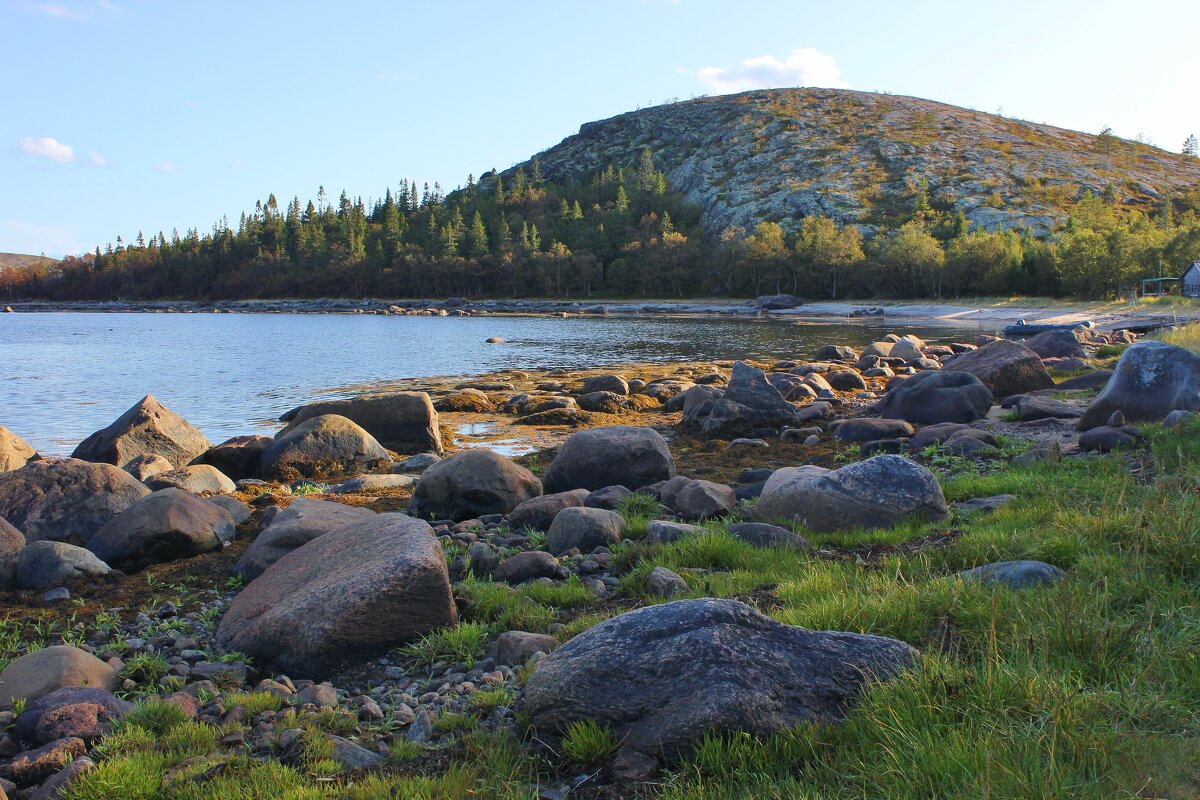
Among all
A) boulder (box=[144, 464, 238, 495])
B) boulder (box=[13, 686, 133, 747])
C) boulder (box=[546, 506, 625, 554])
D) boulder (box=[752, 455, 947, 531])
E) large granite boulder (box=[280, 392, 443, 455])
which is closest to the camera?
boulder (box=[13, 686, 133, 747])

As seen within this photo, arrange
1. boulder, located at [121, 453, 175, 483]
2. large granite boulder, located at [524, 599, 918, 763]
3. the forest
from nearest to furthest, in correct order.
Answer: large granite boulder, located at [524, 599, 918, 763]
boulder, located at [121, 453, 175, 483]
the forest

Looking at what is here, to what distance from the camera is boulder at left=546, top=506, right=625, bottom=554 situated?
8.45 metres

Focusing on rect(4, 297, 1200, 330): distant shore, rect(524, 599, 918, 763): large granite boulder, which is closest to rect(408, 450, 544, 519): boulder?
rect(524, 599, 918, 763): large granite boulder

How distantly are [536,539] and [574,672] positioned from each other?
4501 millimetres

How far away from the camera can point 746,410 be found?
1673 centimetres

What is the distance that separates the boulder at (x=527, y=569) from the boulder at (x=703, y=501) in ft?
7.95

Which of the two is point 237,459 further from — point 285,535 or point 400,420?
point 285,535

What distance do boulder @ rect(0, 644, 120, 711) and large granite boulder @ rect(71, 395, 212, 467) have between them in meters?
10.0

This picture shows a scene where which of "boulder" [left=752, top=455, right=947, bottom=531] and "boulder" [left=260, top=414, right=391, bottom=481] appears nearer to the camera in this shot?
"boulder" [left=752, top=455, right=947, bottom=531]

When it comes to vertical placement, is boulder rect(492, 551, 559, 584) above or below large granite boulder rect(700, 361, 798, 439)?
below

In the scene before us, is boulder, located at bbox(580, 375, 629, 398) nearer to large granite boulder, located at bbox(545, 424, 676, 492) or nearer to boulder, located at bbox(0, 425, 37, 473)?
large granite boulder, located at bbox(545, 424, 676, 492)

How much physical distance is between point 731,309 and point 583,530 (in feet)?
297

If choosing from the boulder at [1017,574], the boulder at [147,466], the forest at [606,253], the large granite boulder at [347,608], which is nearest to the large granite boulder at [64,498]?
the boulder at [147,466]

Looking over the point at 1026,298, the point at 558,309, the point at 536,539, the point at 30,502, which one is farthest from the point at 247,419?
the point at 558,309
